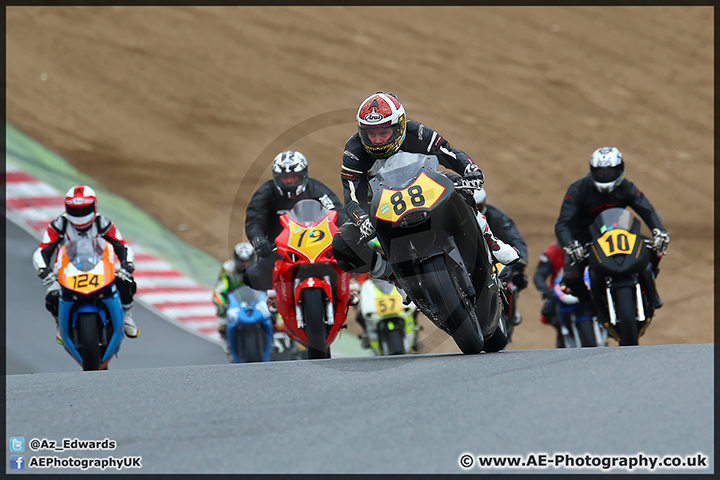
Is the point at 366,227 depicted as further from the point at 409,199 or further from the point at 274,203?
the point at 274,203

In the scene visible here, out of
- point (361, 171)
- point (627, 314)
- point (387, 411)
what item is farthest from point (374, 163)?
point (627, 314)

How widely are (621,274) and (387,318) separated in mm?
3235

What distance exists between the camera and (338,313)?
852 centimetres

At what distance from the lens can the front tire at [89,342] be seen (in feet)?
29.0

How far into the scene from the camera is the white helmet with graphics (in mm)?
8883

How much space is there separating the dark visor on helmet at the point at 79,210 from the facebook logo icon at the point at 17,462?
536 cm

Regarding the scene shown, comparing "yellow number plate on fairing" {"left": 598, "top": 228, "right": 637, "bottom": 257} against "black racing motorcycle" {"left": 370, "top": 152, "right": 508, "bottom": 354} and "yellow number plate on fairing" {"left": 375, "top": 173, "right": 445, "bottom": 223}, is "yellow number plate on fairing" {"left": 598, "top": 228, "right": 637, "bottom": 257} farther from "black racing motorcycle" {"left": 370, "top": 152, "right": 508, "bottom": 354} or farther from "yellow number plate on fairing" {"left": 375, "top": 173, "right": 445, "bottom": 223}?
"yellow number plate on fairing" {"left": 375, "top": 173, "right": 445, "bottom": 223}

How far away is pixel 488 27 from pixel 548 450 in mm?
25680

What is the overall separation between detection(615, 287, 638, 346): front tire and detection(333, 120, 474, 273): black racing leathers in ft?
7.56

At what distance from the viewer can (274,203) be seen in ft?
31.2

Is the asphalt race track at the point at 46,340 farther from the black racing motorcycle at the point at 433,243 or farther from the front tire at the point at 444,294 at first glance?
the front tire at the point at 444,294

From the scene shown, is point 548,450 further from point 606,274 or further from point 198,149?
point 198,149

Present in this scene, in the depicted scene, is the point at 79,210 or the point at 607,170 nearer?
the point at 607,170
